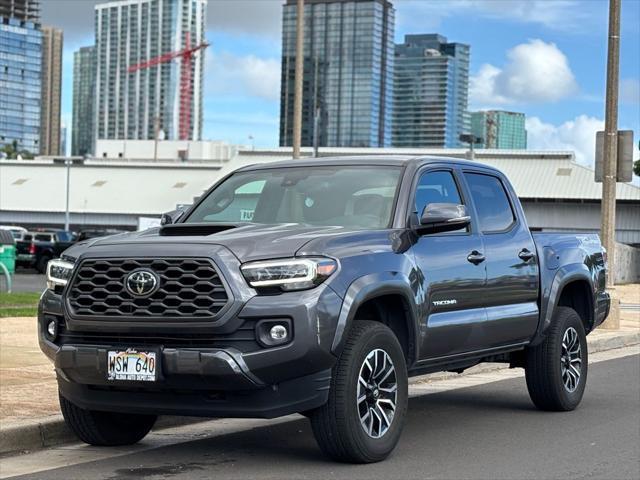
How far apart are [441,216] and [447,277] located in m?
0.52

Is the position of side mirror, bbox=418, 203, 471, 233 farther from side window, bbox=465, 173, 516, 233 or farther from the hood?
side window, bbox=465, 173, 516, 233

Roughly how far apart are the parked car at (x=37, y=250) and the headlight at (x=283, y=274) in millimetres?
37023

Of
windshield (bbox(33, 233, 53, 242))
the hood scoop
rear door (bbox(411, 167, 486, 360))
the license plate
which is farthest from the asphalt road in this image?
windshield (bbox(33, 233, 53, 242))

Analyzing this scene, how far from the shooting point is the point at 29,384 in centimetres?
998

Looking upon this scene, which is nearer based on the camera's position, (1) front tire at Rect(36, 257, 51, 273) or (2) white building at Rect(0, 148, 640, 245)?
(1) front tire at Rect(36, 257, 51, 273)

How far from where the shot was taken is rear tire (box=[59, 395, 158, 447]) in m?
7.68

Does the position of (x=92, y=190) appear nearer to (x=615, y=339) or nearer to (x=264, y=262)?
(x=615, y=339)

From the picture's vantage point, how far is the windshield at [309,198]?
315 inches

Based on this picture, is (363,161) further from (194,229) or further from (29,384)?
(29,384)

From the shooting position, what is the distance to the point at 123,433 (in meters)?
7.97

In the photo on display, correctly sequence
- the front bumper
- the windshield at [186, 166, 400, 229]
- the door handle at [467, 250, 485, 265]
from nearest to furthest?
1. the front bumper
2. the windshield at [186, 166, 400, 229]
3. the door handle at [467, 250, 485, 265]

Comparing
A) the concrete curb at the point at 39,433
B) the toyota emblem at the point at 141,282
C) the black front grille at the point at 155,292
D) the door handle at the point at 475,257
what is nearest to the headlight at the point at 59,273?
the black front grille at the point at 155,292

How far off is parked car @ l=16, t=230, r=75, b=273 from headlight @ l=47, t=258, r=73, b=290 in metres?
36.0

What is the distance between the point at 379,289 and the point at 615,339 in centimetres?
1090
